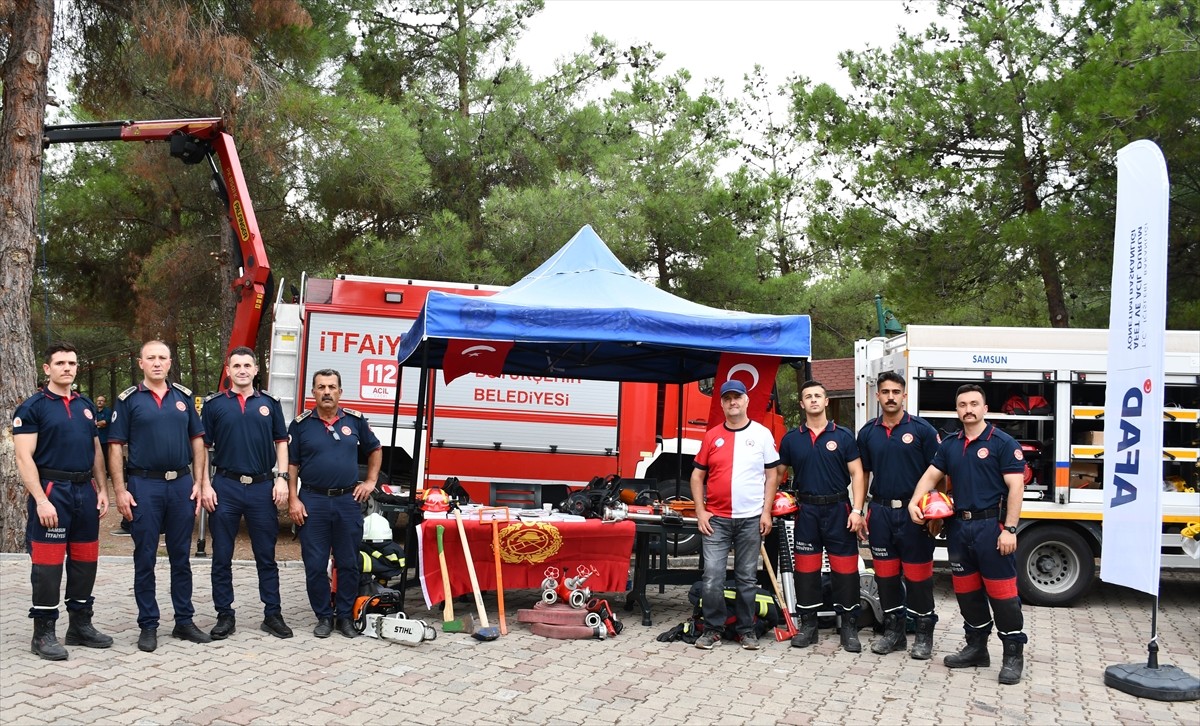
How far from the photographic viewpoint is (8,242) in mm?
9547

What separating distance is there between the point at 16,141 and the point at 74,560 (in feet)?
18.6

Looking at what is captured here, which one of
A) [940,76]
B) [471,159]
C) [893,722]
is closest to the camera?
[893,722]

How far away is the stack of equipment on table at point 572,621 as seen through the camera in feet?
22.2

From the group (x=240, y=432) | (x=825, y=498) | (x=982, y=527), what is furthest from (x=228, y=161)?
(x=982, y=527)

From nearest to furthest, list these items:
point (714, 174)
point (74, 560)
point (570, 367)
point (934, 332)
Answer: point (74, 560) < point (934, 332) < point (570, 367) < point (714, 174)

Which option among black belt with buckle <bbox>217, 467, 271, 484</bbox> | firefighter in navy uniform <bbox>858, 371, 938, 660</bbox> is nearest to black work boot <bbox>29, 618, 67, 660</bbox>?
black belt with buckle <bbox>217, 467, 271, 484</bbox>

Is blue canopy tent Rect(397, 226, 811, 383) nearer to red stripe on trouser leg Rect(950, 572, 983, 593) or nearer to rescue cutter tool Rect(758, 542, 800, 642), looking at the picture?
rescue cutter tool Rect(758, 542, 800, 642)

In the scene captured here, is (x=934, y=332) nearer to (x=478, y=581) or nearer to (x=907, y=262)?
(x=478, y=581)

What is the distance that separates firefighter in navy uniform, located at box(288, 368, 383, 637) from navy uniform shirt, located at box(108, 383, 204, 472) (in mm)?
762

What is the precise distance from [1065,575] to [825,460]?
336 centimetres

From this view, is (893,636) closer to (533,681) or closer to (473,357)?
(533,681)

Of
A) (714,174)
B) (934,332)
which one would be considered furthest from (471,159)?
(934,332)

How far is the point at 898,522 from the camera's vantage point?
654 centimetres

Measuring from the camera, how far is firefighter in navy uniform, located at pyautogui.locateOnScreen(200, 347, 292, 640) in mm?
6266
